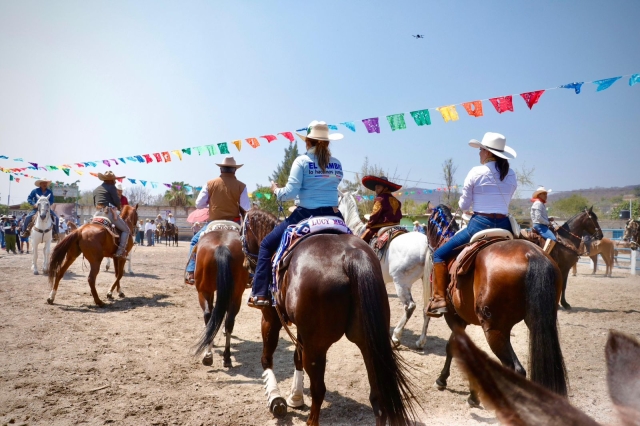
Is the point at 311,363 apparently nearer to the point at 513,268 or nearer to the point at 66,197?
the point at 513,268

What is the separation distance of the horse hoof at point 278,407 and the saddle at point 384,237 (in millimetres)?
3687

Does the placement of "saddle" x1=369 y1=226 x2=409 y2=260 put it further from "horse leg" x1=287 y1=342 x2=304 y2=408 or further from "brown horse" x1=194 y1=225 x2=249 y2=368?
"horse leg" x1=287 y1=342 x2=304 y2=408

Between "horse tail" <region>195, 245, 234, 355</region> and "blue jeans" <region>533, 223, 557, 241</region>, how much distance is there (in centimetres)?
706

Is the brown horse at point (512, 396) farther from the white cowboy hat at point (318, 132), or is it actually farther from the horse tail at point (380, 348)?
the white cowboy hat at point (318, 132)

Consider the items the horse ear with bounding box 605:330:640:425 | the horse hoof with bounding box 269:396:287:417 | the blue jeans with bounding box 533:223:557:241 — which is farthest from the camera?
the blue jeans with bounding box 533:223:557:241

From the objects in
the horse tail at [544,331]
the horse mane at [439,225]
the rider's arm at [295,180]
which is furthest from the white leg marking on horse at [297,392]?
the horse mane at [439,225]

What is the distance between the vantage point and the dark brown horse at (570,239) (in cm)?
937

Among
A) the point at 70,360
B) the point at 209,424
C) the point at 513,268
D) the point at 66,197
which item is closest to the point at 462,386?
the point at 513,268

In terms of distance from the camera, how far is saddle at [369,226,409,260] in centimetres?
727

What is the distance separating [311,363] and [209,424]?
4.44 ft

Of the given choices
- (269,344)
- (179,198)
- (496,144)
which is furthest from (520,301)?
(179,198)

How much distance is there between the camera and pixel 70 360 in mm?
5312

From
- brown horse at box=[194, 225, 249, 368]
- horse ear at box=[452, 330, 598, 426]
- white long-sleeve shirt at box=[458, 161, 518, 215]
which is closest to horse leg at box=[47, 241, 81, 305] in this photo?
brown horse at box=[194, 225, 249, 368]

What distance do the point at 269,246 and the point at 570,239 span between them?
8790 millimetres
